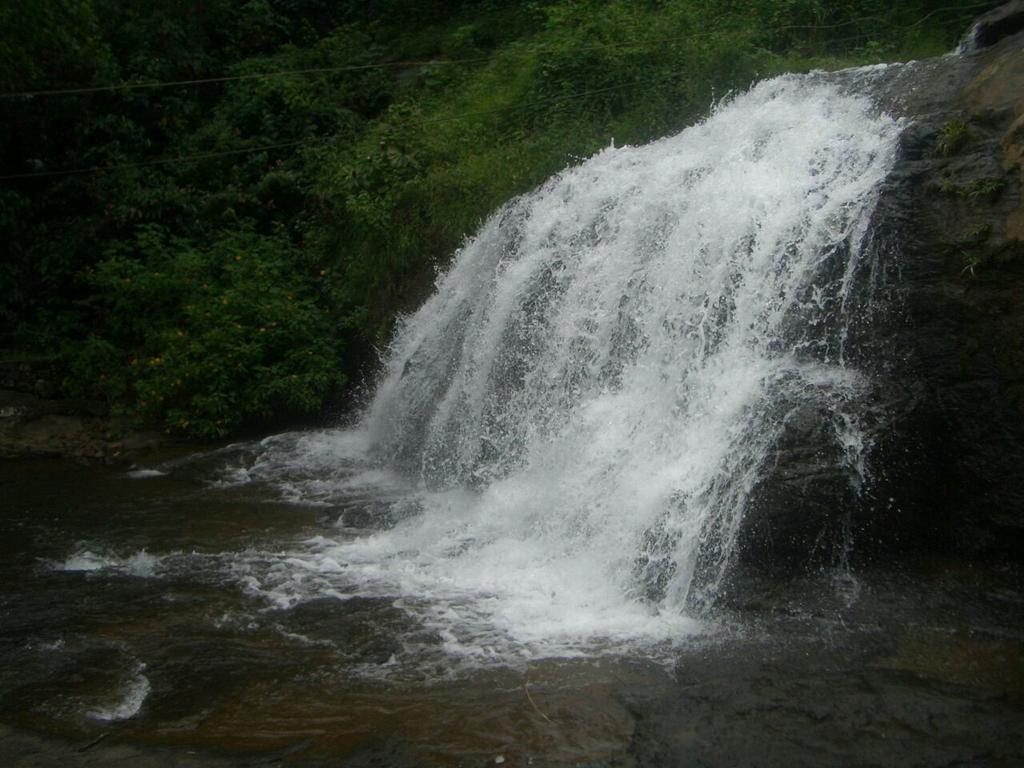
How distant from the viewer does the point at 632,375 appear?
7.31 meters

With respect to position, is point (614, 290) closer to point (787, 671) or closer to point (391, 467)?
point (391, 467)

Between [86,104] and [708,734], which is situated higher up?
[86,104]

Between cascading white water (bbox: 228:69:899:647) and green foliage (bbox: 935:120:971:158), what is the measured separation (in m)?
0.37

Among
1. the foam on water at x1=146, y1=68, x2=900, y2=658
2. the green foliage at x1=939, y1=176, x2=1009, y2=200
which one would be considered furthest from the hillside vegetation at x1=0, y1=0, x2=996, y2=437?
the green foliage at x1=939, y1=176, x2=1009, y2=200

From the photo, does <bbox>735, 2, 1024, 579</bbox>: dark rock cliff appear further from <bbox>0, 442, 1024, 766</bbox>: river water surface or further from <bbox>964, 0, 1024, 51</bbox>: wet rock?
<bbox>964, 0, 1024, 51</bbox>: wet rock

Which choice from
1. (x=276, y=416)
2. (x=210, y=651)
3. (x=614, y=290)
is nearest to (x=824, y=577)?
(x=614, y=290)

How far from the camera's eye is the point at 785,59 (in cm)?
1110

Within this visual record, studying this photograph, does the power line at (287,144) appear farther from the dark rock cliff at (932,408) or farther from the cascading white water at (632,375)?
the dark rock cliff at (932,408)

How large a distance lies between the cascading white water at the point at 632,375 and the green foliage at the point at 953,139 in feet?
1.22

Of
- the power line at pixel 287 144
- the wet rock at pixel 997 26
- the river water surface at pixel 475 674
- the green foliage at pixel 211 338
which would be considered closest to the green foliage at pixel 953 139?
the wet rock at pixel 997 26

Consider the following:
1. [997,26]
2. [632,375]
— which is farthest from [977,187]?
[997,26]

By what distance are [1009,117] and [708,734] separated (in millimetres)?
4515

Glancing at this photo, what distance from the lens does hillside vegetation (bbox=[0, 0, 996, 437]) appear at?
10680 millimetres

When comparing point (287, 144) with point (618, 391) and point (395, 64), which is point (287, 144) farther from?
point (618, 391)
